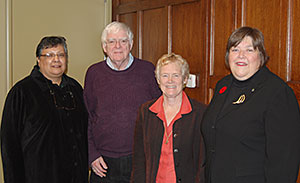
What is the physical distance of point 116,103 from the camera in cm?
221

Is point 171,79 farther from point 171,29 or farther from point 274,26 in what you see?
point 171,29

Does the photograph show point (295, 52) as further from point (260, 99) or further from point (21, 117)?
point (21, 117)

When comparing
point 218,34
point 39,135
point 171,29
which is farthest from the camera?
point 171,29

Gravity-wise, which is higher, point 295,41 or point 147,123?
point 295,41

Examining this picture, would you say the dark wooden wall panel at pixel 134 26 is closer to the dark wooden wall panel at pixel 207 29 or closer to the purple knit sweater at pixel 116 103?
the dark wooden wall panel at pixel 207 29

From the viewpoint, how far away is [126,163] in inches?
87.0

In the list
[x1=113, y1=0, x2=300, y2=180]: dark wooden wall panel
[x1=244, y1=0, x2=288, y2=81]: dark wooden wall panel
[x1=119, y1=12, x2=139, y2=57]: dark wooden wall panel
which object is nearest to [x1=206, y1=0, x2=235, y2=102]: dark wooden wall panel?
[x1=113, y1=0, x2=300, y2=180]: dark wooden wall panel

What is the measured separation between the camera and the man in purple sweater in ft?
7.24

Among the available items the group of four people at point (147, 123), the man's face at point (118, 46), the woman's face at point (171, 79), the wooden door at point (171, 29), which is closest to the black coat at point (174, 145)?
the group of four people at point (147, 123)

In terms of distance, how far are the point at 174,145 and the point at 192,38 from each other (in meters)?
1.12

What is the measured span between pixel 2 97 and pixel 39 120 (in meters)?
0.77

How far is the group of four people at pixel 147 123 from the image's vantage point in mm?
1498

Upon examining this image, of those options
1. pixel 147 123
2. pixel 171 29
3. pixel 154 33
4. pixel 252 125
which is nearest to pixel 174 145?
pixel 147 123

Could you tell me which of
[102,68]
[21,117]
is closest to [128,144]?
[102,68]
